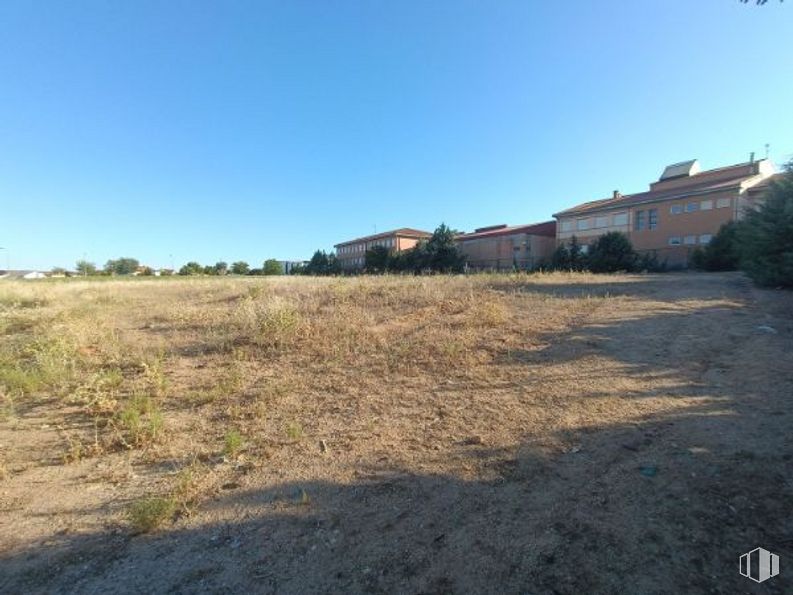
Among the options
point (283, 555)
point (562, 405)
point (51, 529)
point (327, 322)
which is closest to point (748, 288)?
point (562, 405)

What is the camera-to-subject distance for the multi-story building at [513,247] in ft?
166

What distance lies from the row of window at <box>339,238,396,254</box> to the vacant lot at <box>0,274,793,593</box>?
205ft

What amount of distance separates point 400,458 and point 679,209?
44.5 m

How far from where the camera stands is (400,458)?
11.9 feet

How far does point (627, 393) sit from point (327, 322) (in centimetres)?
513

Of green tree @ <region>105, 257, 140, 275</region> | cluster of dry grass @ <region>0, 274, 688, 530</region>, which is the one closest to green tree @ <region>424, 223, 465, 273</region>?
cluster of dry grass @ <region>0, 274, 688, 530</region>

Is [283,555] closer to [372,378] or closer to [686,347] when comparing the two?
[372,378]

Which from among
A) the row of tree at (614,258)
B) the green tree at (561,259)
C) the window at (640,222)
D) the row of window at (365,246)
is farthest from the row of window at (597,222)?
the row of window at (365,246)

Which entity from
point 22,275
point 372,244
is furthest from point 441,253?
point 22,275

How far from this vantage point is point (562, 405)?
450 cm

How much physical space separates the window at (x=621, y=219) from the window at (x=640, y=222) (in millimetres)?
904

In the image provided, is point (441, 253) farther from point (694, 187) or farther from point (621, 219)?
point (694, 187)

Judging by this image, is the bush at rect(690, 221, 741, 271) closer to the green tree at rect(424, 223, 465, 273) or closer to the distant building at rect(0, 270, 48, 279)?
the green tree at rect(424, 223, 465, 273)

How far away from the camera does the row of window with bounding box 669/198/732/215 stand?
35.0 meters
